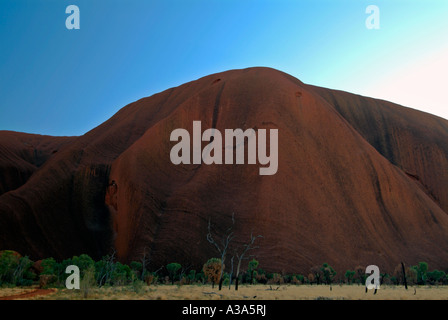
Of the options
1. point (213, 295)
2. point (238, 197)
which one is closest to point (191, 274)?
point (238, 197)

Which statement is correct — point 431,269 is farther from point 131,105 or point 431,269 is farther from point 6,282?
point 131,105

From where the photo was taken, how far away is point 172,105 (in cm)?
4572

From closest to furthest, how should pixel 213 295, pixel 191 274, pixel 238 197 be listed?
pixel 213 295
pixel 191 274
pixel 238 197

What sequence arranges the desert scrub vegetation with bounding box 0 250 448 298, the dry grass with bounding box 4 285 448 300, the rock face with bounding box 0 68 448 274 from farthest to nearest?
1. the rock face with bounding box 0 68 448 274
2. the desert scrub vegetation with bounding box 0 250 448 298
3. the dry grass with bounding box 4 285 448 300

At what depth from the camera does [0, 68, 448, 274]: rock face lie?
3041 cm

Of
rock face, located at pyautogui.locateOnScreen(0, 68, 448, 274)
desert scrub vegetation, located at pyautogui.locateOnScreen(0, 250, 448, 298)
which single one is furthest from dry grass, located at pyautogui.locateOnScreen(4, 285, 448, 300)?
rock face, located at pyautogui.locateOnScreen(0, 68, 448, 274)

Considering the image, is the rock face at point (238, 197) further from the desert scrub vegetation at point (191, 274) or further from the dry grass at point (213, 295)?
the dry grass at point (213, 295)

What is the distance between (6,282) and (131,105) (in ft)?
119

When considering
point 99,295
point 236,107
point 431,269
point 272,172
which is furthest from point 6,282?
point 431,269

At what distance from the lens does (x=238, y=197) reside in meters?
32.1

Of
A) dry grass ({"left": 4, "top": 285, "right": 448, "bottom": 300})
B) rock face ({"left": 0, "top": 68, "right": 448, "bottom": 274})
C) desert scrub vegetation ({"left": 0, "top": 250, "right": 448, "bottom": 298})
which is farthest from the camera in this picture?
rock face ({"left": 0, "top": 68, "right": 448, "bottom": 274})

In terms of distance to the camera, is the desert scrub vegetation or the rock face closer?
the desert scrub vegetation

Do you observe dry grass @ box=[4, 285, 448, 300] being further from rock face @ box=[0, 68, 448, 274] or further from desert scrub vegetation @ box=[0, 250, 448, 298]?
rock face @ box=[0, 68, 448, 274]

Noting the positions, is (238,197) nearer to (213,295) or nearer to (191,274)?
(191,274)
